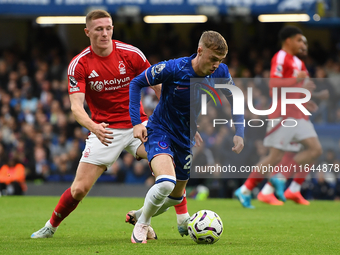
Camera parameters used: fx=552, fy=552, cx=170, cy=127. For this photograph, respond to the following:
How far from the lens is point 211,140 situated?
1382cm

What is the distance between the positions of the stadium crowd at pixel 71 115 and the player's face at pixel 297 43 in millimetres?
3503

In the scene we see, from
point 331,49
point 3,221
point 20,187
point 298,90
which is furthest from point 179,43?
point 3,221

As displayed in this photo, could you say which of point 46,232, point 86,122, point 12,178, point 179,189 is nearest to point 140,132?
point 86,122

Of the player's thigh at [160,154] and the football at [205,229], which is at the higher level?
the player's thigh at [160,154]

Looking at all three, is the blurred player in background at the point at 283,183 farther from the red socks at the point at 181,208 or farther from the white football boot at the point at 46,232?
the white football boot at the point at 46,232

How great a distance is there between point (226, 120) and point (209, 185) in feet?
6.18

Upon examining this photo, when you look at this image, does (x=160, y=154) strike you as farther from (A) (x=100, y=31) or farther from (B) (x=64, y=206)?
(A) (x=100, y=31)

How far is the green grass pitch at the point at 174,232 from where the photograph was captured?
4.87 metres

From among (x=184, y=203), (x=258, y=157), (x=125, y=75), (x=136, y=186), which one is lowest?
(x=136, y=186)

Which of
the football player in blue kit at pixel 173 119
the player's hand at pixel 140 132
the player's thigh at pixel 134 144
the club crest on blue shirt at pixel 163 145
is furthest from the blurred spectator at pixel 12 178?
the player's hand at pixel 140 132

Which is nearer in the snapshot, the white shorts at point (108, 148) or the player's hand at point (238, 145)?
the player's hand at point (238, 145)

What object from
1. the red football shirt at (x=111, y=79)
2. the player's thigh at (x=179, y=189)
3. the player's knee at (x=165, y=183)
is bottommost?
the player's thigh at (x=179, y=189)

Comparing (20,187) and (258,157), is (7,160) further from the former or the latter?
(258,157)

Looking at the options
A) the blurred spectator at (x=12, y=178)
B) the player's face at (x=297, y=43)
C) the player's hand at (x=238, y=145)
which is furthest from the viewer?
the blurred spectator at (x=12, y=178)
